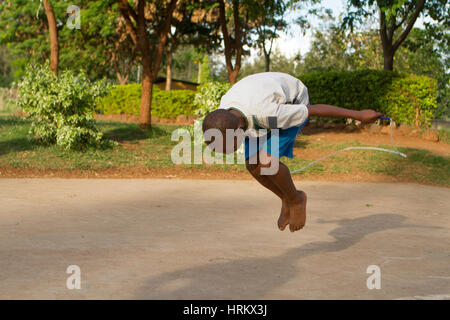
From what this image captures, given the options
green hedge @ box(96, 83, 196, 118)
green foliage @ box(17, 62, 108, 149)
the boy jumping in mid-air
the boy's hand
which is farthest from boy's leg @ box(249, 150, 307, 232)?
green hedge @ box(96, 83, 196, 118)

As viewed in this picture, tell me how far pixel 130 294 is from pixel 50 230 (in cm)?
256

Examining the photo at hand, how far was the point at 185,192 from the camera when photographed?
9.53 metres

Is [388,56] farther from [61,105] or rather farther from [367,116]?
[367,116]

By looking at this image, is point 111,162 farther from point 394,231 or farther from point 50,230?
point 394,231

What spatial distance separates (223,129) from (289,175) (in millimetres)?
1060

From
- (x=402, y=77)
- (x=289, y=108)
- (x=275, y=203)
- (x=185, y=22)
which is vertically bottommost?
(x=275, y=203)

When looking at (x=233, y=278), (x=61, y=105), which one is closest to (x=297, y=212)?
(x=233, y=278)

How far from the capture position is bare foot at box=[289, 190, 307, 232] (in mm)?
5023

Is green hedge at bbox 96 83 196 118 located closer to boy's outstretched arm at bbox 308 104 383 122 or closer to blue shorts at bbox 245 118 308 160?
blue shorts at bbox 245 118 308 160

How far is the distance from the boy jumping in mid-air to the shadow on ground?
781 millimetres

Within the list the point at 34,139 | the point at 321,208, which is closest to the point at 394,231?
the point at 321,208

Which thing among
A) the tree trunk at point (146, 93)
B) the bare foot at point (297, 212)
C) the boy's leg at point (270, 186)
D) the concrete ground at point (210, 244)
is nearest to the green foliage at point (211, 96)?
the tree trunk at point (146, 93)

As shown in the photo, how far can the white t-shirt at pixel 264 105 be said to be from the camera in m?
4.23

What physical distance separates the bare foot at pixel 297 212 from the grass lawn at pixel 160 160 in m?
7.22
